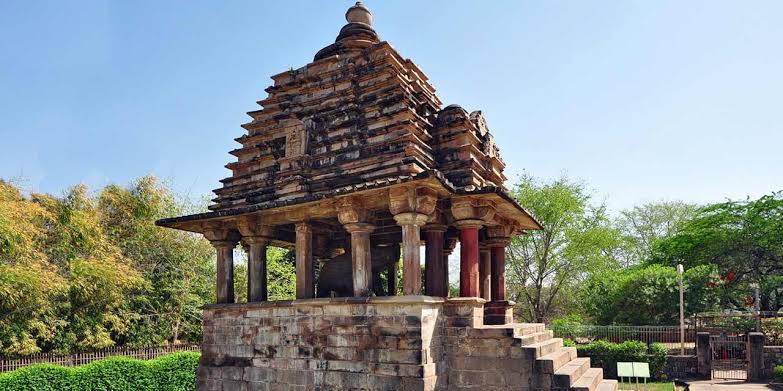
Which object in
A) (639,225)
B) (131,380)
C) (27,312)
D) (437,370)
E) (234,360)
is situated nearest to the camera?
(437,370)

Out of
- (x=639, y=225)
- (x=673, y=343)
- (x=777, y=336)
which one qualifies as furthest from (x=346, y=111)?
(x=639, y=225)

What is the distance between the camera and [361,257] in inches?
357

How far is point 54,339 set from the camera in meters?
17.5

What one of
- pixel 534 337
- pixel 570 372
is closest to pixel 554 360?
pixel 570 372

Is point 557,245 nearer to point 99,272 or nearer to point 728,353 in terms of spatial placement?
point 728,353

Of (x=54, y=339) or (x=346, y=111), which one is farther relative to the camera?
(x=54, y=339)

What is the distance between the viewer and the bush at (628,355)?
65.6 feet

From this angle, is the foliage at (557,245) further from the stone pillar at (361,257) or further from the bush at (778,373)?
the stone pillar at (361,257)

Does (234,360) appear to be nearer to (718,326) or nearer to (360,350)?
(360,350)

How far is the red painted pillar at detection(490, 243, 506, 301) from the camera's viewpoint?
11.0 meters

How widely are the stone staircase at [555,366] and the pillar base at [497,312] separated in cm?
59

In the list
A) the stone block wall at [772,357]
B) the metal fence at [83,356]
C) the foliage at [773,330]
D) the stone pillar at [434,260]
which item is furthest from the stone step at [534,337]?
the foliage at [773,330]

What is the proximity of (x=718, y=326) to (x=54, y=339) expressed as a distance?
26052 mm

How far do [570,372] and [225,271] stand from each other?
677 centimetres
